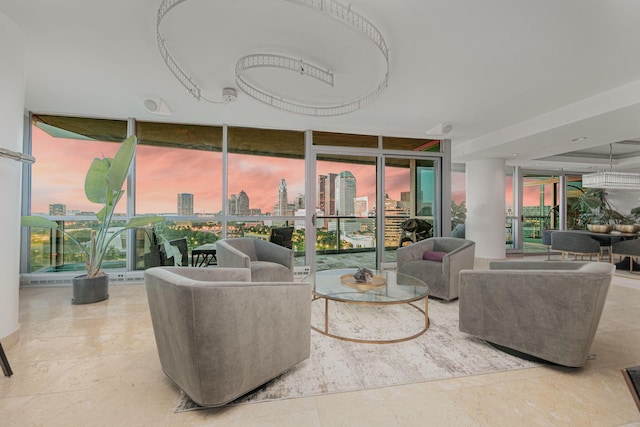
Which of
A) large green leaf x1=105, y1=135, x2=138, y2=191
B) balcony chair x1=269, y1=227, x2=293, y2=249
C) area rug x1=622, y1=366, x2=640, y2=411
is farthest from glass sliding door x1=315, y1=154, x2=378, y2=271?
area rug x1=622, y1=366, x2=640, y2=411

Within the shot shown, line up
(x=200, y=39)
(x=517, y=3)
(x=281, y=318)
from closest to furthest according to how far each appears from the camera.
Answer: (x=281, y=318)
(x=517, y=3)
(x=200, y=39)

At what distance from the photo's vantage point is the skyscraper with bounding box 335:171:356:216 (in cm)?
523

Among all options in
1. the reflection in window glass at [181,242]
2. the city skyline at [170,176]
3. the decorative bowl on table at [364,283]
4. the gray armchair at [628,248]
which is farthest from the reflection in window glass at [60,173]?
the gray armchair at [628,248]

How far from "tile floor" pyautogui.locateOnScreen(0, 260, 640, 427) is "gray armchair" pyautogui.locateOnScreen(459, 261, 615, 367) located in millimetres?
207

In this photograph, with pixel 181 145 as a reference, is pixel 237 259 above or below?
below

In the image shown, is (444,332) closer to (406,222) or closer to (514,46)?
(514,46)

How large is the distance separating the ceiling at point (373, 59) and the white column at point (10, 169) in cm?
23

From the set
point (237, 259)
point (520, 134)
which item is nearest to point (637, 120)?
point (520, 134)

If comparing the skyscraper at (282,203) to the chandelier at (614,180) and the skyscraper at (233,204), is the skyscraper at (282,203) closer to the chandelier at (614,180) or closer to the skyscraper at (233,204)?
the skyscraper at (233,204)

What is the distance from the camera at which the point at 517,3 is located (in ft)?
6.49

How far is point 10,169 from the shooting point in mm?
2324

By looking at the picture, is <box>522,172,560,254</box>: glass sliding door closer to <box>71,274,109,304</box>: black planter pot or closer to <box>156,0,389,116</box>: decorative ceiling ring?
<box>156,0,389,116</box>: decorative ceiling ring

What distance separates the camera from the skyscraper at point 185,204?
4.75m

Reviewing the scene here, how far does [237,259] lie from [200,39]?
2.16m
